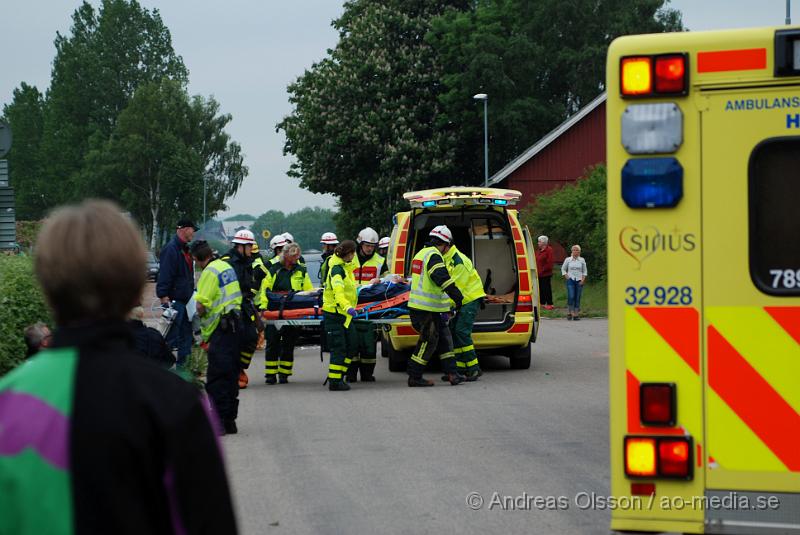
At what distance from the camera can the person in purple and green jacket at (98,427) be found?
7.81 ft

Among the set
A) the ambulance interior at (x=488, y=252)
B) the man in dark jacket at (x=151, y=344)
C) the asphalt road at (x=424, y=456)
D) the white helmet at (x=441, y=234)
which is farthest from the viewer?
the ambulance interior at (x=488, y=252)

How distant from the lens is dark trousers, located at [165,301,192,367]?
46.3ft

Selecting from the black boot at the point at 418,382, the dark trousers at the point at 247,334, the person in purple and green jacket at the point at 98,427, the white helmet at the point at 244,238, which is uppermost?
the white helmet at the point at 244,238

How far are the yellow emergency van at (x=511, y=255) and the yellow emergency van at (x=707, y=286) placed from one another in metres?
10.4

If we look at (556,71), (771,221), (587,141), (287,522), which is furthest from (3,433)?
(556,71)

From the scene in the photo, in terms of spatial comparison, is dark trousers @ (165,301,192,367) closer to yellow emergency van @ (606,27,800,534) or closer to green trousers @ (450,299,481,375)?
green trousers @ (450,299,481,375)

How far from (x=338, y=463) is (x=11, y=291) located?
18.6 ft

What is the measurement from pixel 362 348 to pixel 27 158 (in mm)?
84719

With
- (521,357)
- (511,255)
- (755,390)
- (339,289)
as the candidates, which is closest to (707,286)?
(755,390)

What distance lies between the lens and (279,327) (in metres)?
14.7

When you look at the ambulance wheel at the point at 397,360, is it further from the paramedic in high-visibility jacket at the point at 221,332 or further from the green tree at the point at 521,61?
the green tree at the point at 521,61

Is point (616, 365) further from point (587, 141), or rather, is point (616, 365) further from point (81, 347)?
Answer: point (587, 141)

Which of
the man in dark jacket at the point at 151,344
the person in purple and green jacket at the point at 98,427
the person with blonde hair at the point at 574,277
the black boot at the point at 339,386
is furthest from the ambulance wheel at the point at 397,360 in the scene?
the person in purple and green jacket at the point at 98,427

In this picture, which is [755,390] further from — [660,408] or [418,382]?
[418,382]
